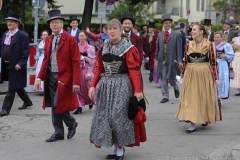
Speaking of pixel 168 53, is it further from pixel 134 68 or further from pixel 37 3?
pixel 37 3

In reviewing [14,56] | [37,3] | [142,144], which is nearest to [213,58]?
[142,144]

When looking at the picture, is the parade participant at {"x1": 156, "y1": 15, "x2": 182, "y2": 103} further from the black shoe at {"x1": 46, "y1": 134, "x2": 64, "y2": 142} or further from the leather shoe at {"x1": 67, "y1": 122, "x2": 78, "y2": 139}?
the black shoe at {"x1": 46, "y1": 134, "x2": 64, "y2": 142}

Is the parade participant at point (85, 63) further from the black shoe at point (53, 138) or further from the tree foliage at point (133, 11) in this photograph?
the tree foliage at point (133, 11)

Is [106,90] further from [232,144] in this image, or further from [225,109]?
[225,109]

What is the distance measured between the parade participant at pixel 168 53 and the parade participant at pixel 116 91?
5137 millimetres

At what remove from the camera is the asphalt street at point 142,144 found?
725cm

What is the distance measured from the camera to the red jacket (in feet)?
25.5

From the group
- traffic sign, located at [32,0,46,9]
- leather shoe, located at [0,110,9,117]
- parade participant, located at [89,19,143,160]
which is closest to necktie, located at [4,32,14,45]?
leather shoe, located at [0,110,9,117]

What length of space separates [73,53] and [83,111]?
3.46 meters

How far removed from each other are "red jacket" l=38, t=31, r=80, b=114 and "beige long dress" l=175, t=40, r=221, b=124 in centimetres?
204

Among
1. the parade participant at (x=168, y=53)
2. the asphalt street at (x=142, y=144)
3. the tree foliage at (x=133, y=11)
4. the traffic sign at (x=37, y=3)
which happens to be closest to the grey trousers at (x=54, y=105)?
the asphalt street at (x=142, y=144)

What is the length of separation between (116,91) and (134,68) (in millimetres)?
367

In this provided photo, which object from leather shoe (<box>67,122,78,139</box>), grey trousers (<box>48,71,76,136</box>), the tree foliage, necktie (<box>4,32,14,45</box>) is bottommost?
leather shoe (<box>67,122,78,139</box>)

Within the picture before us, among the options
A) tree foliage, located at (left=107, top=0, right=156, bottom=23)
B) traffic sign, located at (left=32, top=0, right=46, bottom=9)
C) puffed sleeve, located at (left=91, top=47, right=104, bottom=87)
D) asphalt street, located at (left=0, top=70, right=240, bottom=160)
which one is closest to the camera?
puffed sleeve, located at (left=91, top=47, right=104, bottom=87)
